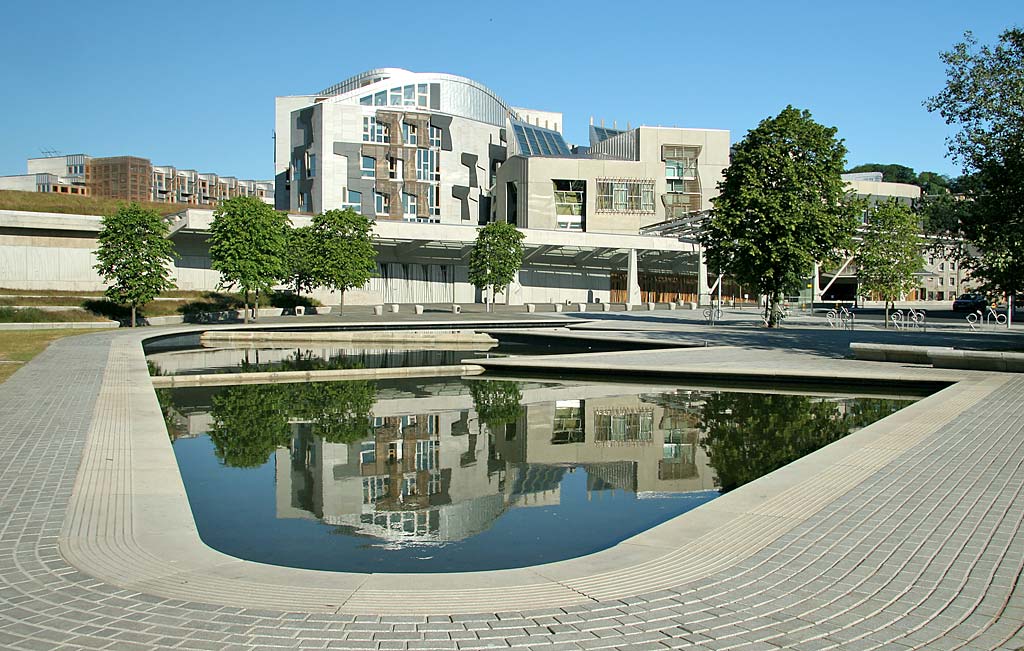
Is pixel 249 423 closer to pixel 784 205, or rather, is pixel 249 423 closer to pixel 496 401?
pixel 496 401

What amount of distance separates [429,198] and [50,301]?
135 feet

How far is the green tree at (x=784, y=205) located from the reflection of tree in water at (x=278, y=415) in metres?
19.7

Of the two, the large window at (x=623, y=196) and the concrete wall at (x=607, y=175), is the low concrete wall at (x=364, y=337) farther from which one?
→ the large window at (x=623, y=196)

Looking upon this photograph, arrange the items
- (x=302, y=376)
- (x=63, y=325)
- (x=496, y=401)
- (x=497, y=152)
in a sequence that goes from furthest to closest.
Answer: (x=497, y=152)
(x=63, y=325)
(x=302, y=376)
(x=496, y=401)

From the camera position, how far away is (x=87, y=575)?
210 inches

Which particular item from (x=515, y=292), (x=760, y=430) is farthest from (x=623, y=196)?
(x=760, y=430)

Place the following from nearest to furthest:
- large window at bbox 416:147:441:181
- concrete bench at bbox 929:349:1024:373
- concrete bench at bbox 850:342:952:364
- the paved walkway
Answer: the paved walkway → concrete bench at bbox 929:349:1024:373 → concrete bench at bbox 850:342:952:364 → large window at bbox 416:147:441:181

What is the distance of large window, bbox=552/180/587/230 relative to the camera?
7225cm

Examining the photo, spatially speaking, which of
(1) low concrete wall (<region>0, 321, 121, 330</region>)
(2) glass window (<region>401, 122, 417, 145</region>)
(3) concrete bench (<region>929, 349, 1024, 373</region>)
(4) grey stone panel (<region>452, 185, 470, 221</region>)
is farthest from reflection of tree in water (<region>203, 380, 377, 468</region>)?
(4) grey stone panel (<region>452, 185, 470, 221</region>)

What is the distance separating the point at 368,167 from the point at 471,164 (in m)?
10.6

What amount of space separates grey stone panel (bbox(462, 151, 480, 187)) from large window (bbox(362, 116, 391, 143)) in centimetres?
811

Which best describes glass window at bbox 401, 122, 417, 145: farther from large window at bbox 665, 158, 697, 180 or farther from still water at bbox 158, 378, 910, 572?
still water at bbox 158, 378, 910, 572

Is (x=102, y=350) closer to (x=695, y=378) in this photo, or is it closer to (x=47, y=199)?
(x=695, y=378)

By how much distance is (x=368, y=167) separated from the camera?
7450 cm
